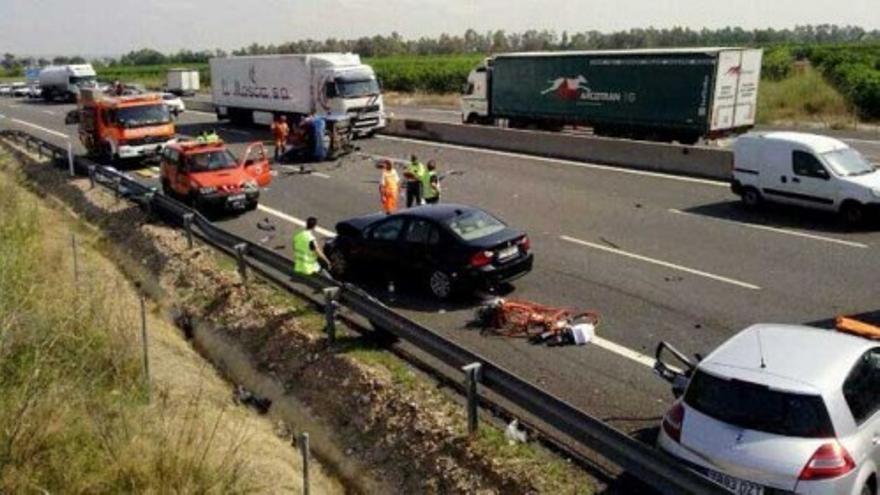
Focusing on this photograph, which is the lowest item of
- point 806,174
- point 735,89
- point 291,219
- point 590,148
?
point 291,219

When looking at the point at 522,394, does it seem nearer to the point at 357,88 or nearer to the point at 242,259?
the point at 242,259

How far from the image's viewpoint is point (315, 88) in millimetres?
36188

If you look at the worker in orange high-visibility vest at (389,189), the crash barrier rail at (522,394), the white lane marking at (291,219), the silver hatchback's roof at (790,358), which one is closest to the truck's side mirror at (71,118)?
the white lane marking at (291,219)

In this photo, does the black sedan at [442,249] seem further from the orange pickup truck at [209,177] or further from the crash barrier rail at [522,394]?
the orange pickup truck at [209,177]

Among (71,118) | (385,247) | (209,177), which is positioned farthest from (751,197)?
(71,118)

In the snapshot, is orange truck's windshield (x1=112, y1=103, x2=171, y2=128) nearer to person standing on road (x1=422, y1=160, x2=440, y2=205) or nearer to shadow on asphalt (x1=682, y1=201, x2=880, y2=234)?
person standing on road (x1=422, y1=160, x2=440, y2=205)

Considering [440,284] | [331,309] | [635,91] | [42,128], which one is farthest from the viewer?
[42,128]

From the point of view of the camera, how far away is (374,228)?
1417 centimetres

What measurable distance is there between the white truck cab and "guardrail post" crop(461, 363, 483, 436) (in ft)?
99.9

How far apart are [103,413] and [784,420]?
615 centimetres

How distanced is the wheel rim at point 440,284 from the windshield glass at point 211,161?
33.7ft

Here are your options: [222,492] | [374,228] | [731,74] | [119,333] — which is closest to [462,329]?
[374,228]

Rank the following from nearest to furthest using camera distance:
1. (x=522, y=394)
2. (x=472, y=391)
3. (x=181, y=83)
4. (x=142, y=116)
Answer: (x=522, y=394), (x=472, y=391), (x=142, y=116), (x=181, y=83)

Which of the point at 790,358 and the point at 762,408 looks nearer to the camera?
the point at 762,408
